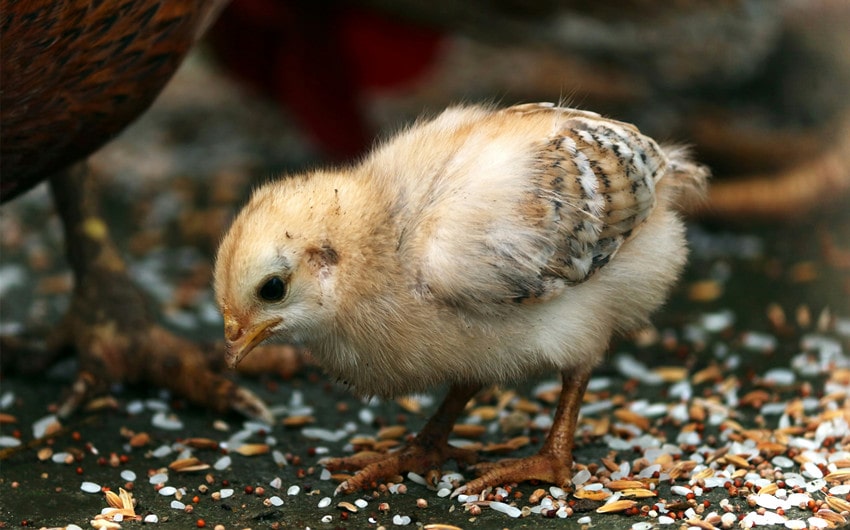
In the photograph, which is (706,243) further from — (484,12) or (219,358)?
(219,358)

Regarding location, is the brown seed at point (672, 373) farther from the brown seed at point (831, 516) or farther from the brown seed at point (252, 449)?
the brown seed at point (252, 449)

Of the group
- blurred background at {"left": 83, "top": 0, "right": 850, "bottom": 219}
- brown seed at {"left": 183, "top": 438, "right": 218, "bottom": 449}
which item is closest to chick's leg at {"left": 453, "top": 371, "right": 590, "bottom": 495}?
brown seed at {"left": 183, "top": 438, "right": 218, "bottom": 449}

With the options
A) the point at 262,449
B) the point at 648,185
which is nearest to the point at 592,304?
the point at 648,185

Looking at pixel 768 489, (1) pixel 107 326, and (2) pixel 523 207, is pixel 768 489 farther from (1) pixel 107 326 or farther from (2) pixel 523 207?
(1) pixel 107 326

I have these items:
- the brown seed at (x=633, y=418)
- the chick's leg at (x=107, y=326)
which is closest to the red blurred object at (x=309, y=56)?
the chick's leg at (x=107, y=326)

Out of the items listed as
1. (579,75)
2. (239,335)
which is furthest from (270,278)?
(579,75)
